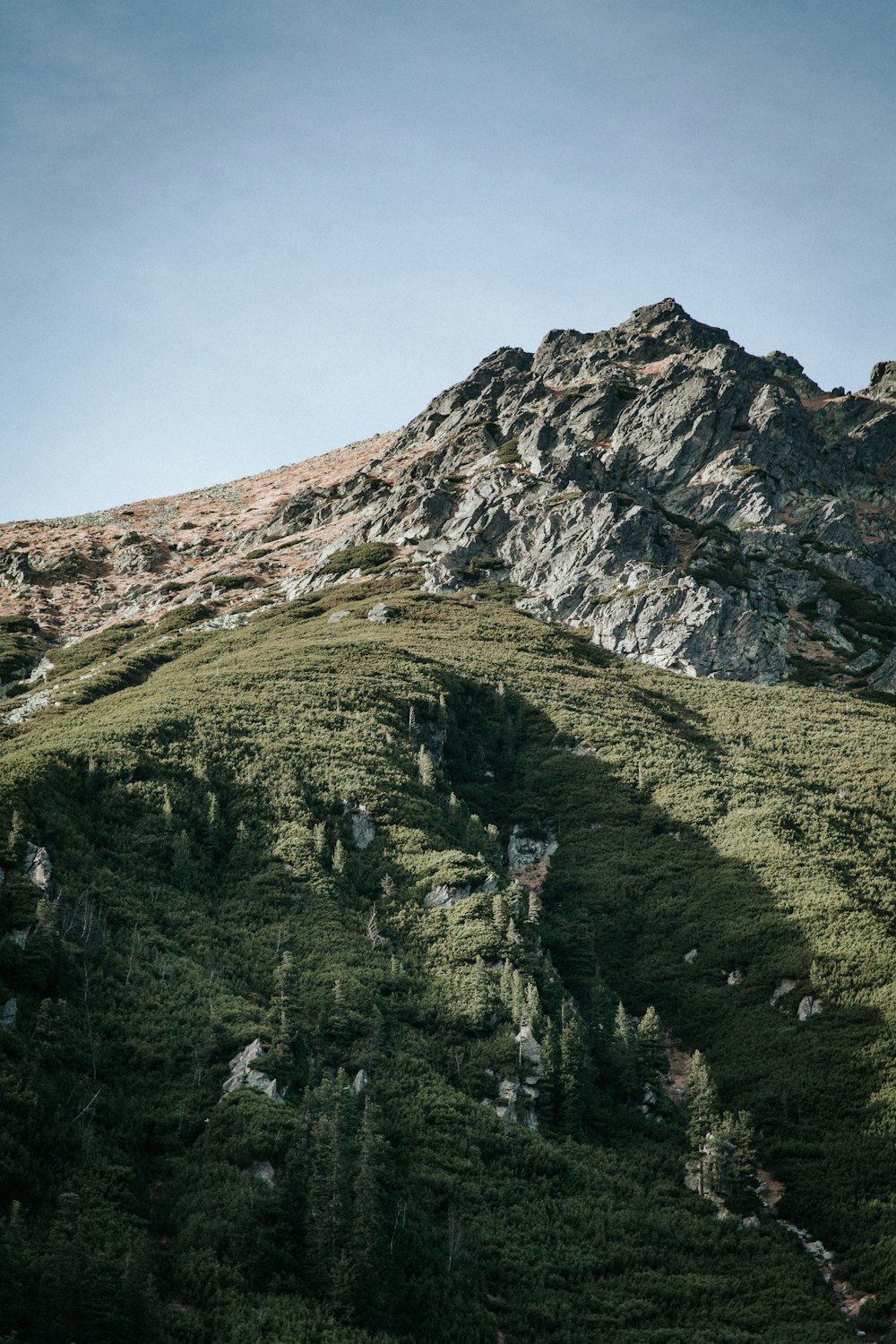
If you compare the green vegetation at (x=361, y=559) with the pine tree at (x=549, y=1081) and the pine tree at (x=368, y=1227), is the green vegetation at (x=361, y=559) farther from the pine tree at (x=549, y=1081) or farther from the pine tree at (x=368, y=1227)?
the pine tree at (x=368, y=1227)

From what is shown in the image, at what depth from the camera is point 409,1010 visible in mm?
44531

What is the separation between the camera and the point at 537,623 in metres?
112

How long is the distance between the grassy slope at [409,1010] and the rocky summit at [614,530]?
35.2 meters

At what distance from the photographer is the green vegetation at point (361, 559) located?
443 feet

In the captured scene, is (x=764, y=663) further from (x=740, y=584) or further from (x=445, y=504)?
(x=445, y=504)

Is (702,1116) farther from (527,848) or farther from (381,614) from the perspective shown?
(381,614)

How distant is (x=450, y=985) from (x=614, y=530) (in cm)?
9082

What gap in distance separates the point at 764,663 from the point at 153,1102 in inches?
3520

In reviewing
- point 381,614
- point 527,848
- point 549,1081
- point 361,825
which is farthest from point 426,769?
point 381,614

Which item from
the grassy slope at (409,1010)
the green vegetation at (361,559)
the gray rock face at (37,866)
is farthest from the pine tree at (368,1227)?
the green vegetation at (361,559)

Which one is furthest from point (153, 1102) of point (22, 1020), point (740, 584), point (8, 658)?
point (740, 584)

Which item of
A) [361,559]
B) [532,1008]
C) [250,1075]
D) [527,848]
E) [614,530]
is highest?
[614,530]

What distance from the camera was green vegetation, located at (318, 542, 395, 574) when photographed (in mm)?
134875

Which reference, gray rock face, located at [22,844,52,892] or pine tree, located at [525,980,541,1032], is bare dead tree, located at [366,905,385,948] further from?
gray rock face, located at [22,844,52,892]
